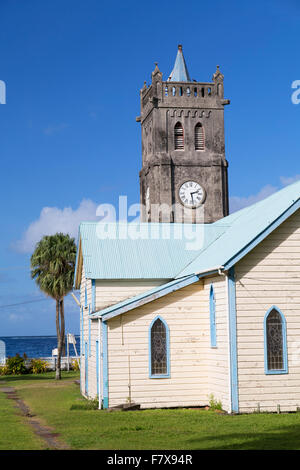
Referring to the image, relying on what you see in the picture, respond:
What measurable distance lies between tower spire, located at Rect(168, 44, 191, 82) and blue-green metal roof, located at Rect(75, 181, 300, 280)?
938 inches

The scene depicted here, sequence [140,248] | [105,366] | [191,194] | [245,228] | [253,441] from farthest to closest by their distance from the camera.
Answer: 1. [191,194]
2. [140,248]
3. [245,228]
4. [105,366]
5. [253,441]

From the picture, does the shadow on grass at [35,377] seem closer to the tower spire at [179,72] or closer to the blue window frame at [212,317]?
the blue window frame at [212,317]

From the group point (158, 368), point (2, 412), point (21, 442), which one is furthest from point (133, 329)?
point (21, 442)

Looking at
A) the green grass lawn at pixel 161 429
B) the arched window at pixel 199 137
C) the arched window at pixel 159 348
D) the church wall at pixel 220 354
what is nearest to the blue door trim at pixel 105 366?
the green grass lawn at pixel 161 429

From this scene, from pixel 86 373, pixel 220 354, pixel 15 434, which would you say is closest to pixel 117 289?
pixel 86 373

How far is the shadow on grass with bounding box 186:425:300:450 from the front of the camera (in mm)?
16266

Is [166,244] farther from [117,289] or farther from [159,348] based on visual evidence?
[159,348]

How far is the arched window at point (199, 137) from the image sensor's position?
53.0 m

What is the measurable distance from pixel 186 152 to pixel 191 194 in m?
3.32

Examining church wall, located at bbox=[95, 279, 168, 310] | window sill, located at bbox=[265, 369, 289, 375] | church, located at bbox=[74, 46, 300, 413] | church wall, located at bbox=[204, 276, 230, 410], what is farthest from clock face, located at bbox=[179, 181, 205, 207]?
Result: window sill, located at bbox=[265, 369, 289, 375]

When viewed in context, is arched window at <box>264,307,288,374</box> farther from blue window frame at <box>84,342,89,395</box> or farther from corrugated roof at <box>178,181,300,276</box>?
blue window frame at <box>84,342,89,395</box>

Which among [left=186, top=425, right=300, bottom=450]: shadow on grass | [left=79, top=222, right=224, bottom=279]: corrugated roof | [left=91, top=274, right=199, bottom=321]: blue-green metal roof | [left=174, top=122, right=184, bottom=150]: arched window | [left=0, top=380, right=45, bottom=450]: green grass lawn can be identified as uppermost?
[left=174, top=122, right=184, bottom=150]: arched window

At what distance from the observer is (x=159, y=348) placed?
84.5 ft
